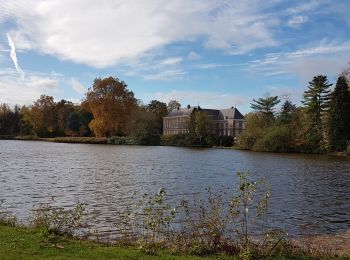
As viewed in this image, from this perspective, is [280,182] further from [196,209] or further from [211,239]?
[211,239]

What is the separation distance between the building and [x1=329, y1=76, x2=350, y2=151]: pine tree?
176 feet

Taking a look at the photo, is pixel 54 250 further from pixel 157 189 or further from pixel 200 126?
pixel 200 126

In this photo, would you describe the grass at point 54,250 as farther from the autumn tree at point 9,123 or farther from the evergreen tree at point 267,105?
the autumn tree at point 9,123

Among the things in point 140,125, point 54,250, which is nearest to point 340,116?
point 140,125

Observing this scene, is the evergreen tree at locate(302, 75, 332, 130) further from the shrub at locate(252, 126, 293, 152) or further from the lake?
the lake

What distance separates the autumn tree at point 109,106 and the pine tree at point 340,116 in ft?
178

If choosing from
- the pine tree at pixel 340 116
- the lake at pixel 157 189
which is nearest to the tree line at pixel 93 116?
the pine tree at pixel 340 116

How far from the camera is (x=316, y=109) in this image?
77312 millimetres

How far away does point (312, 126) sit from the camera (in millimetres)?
76375

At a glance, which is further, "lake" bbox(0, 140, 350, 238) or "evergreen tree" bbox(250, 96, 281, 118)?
"evergreen tree" bbox(250, 96, 281, 118)

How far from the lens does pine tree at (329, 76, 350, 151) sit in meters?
69.8

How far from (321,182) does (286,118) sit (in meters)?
58.3

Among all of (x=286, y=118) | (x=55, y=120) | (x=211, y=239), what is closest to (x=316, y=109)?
(x=286, y=118)

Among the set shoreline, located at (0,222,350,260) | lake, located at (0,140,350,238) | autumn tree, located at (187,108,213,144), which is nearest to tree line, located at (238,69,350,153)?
autumn tree, located at (187,108,213,144)
